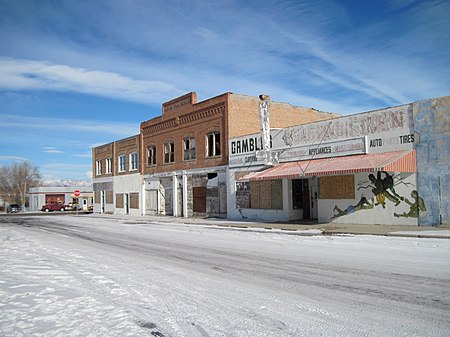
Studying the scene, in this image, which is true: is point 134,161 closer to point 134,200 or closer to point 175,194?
point 134,200

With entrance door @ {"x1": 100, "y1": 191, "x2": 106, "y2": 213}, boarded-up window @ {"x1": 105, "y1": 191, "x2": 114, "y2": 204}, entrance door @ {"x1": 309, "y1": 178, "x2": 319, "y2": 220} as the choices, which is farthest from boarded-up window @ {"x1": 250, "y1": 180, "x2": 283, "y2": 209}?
entrance door @ {"x1": 100, "y1": 191, "x2": 106, "y2": 213}

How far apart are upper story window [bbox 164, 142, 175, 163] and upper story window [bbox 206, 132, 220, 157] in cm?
582

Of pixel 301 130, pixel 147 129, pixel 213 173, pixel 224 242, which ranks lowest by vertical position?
pixel 224 242

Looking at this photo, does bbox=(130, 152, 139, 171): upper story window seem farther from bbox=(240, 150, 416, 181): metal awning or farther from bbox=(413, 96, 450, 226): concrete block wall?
bbox=(413, 96, 450, 226): concrete block wall

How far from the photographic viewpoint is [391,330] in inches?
196

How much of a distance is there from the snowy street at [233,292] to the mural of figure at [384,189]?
5.22 metres

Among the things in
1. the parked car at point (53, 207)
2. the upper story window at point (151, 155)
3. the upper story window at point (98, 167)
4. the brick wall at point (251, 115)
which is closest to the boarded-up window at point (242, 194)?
the brick wall at point (251, 115)

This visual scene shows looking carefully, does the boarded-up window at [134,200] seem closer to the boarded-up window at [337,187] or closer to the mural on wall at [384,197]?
the boarded-up window at [337,187]

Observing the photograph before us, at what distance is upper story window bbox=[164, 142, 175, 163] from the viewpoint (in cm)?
3597

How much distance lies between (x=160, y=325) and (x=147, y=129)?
35.8 m

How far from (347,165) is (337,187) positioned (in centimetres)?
229

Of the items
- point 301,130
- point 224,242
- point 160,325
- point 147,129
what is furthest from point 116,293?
point 147,129

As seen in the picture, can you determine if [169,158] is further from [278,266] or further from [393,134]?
[278,266]

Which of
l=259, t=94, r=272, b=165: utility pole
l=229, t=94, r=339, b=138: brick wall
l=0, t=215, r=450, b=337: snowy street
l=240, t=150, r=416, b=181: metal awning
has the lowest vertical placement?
l=0, t=215, r=450, b=337: snowy street
